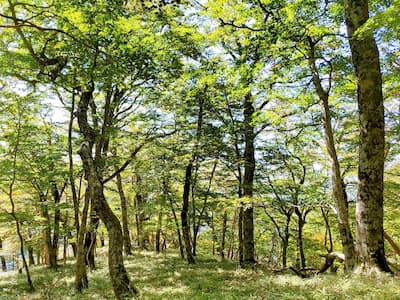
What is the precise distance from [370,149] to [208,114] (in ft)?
39.2

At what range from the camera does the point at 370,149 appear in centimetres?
675

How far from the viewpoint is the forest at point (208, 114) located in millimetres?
6848

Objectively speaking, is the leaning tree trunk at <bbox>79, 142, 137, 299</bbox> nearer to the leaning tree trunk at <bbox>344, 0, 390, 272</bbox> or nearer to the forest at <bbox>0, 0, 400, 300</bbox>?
the forest at <bbox>0, 0, 400, 300</bbox>

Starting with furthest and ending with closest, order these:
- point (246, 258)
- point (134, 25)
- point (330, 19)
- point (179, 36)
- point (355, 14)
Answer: point (246, 258) < point (179, 36) < point (134, 25) < point (330, 19) < point (355, 14)

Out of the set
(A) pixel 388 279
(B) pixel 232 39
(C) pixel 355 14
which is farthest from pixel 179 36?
(A) pixel 388 279

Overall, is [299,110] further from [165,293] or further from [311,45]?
[165,293]

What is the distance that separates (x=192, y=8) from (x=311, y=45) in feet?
19.4

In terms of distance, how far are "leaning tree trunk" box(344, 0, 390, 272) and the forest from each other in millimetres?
22

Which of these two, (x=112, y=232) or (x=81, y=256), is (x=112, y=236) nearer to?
(x=112, y=232)

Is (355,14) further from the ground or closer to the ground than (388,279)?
further from the ground

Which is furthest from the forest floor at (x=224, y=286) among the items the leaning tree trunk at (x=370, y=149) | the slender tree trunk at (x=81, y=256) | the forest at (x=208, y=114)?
the leaning tree trunk at (x=370, y=149)

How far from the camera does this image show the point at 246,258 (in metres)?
15.2

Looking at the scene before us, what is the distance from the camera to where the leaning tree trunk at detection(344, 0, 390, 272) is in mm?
6676

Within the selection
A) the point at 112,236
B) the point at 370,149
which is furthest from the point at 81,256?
the point at 370,149
